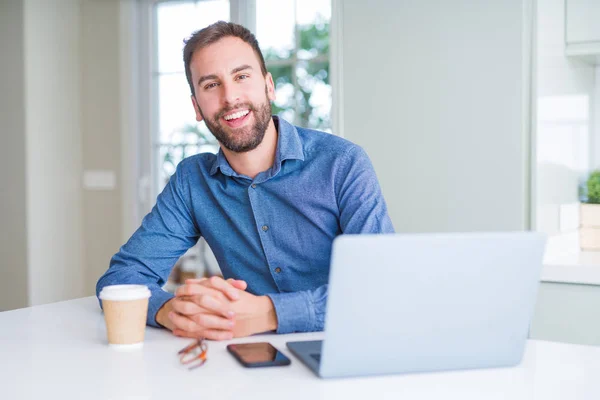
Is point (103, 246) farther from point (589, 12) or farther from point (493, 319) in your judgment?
point (493, 319)

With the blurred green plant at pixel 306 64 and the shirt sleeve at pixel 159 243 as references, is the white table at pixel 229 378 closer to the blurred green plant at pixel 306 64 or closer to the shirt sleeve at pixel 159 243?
the shirt sleeve at pixel 159 243

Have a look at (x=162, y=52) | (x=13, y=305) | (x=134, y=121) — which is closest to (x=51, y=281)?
(x=13, y=305)

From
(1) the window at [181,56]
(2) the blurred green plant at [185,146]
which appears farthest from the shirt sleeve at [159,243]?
(2) the blurred green plant at [185,146]

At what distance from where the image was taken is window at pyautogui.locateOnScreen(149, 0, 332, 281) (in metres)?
4.01

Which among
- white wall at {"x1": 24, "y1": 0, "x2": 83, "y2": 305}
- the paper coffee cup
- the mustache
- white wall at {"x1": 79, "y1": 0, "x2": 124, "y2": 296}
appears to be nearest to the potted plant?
the mustache

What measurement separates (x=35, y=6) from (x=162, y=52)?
792 mm

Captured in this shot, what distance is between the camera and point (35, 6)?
14.1 ft

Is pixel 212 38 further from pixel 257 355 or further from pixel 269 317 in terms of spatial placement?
pixel 257 355

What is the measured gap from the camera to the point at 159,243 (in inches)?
69.9

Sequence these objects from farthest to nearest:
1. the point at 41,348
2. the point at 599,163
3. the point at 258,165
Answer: the point at 599,163
the point at 258,165
the point at 41,348

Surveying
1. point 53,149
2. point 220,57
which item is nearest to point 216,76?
point 220,57

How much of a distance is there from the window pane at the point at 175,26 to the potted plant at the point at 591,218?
2.50 metres

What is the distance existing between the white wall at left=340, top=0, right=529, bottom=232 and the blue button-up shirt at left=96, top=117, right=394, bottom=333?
3.45 feet

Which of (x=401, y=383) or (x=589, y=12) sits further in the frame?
(x=589, y=12)
